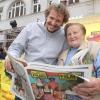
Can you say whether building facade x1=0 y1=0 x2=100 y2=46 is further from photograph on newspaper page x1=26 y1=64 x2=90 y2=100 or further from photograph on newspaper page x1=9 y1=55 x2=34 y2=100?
photograph on newspaper page x1=26 y1=64 x2=90 y2=100

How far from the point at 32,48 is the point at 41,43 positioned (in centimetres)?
8

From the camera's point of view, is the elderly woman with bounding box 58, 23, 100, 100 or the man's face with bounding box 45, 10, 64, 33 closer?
the elderly woman with bounding box 58, 23, 100, 100

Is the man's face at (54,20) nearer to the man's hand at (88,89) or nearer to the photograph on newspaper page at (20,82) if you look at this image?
the photograph on newspaper page at (20,82)

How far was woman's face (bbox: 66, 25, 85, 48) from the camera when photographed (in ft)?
6.38

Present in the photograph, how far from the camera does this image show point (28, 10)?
16.5 metres

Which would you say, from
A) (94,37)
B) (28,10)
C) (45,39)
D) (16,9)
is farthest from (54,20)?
(16,9)

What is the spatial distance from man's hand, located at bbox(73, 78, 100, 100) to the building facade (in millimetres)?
11294

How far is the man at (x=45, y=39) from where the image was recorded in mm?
2080

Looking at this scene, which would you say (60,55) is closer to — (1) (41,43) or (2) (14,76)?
(1) (41,43)

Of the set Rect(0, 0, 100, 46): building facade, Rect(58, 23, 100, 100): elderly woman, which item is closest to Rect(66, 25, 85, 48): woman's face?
Rect(58, 23, 100, 100): elderly woman

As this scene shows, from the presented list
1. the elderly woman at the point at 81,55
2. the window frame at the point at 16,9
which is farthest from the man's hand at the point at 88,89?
the window frame at the point at 16,9

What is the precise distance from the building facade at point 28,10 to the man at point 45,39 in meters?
10.7

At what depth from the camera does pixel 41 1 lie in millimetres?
15875

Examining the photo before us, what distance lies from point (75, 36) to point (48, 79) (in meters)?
0.47
